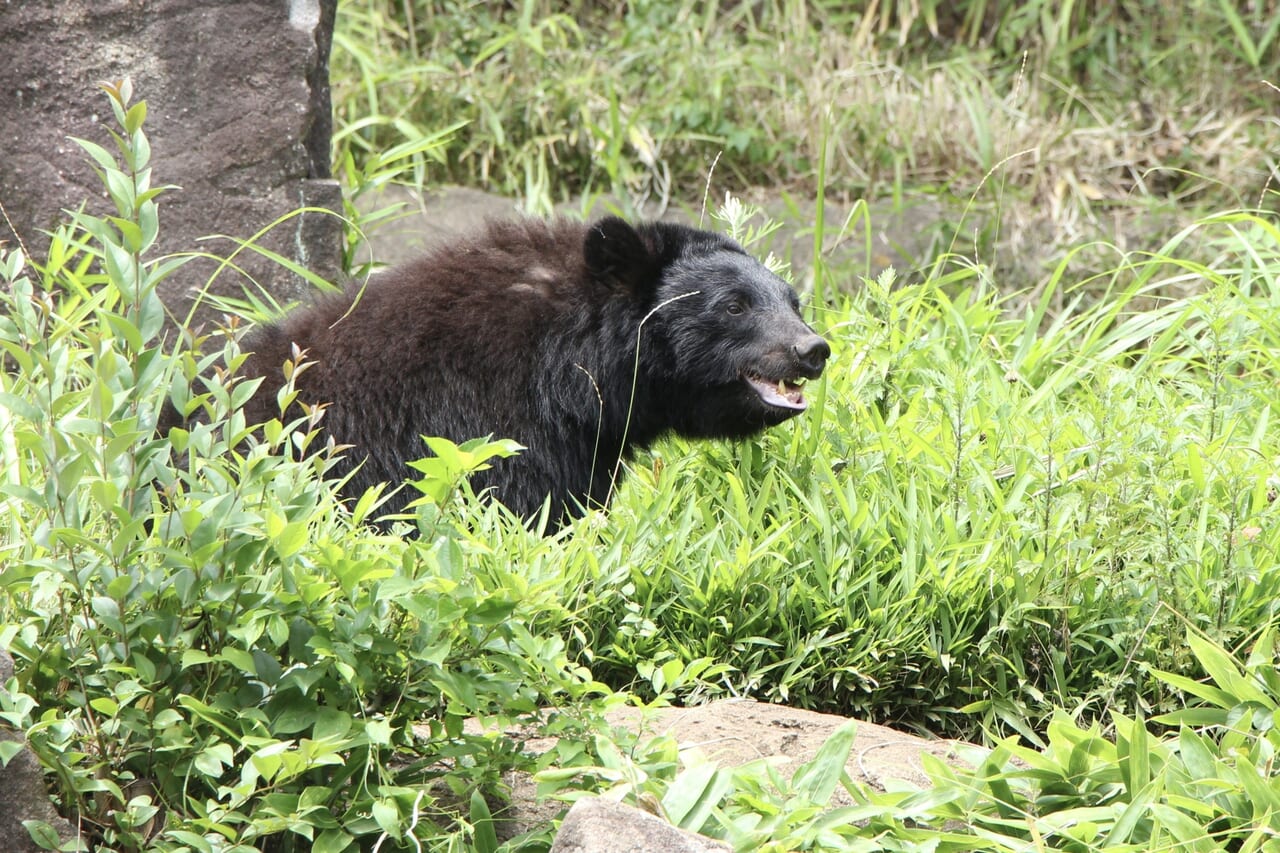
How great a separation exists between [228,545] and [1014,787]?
157 centimetres

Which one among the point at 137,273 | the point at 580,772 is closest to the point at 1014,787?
the point at 580,772

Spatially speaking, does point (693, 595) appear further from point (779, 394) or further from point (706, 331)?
point (706, 331)

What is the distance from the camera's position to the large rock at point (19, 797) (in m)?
2.38

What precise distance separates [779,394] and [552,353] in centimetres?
68

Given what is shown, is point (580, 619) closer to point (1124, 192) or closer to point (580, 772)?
point (580, 772)

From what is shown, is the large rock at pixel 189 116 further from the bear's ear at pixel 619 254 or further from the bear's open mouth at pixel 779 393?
the bear's open mouth at pixel 779 393

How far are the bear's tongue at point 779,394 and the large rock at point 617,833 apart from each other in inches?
77.6

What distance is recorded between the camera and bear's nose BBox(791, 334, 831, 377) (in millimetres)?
4062

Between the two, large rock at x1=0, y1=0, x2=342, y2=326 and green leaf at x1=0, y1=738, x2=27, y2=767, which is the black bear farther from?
green leaf at x1=0, y1=738, x2=27, y2=767

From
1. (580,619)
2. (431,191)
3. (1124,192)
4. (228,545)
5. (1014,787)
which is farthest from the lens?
(1124,192)

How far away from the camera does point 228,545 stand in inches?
98.3

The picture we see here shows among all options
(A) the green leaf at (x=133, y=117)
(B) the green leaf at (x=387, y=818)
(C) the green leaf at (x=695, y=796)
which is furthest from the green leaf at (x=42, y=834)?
(A) the green leaf at (x=133, y=117)

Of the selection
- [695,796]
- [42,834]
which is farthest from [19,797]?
[695,796]

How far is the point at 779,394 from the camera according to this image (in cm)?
418
